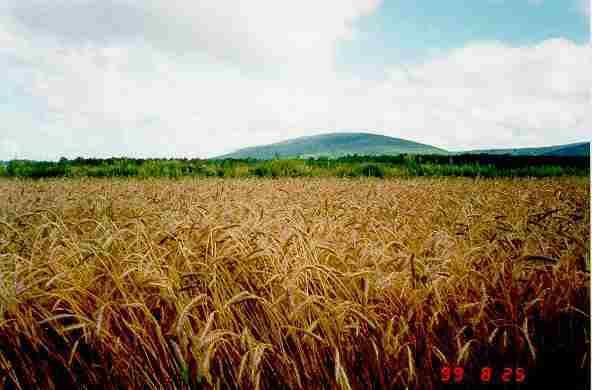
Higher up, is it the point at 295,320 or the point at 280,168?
the point at 280,168

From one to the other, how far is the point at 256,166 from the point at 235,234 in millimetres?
15711
